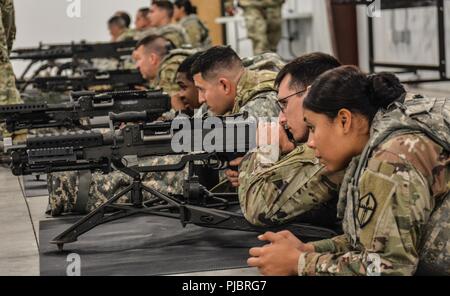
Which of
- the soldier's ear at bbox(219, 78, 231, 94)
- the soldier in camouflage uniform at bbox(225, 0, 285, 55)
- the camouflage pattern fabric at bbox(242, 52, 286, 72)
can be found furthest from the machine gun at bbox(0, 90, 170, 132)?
the soldier in camouflage uniform at bbox(225, 0, 285, 55)

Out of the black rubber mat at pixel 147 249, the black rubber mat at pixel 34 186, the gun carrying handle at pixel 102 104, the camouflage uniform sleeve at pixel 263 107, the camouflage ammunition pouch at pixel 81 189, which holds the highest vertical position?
the camouflage uniform sleeve at pixel 263 107

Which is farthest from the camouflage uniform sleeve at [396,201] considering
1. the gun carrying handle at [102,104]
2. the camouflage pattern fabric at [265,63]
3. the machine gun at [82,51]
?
the machine gun at [82,51]

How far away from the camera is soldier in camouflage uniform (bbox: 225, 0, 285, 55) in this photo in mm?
12664

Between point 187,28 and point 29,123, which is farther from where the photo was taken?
point 187,28

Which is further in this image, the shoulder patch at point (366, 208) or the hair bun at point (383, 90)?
the hair bun at point (383, 90)

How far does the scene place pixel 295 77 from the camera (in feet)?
12.1

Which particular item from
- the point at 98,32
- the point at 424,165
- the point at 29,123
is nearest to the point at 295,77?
the point at 424,165

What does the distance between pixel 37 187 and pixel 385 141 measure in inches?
141

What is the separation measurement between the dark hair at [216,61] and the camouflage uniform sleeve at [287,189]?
1.03 metres

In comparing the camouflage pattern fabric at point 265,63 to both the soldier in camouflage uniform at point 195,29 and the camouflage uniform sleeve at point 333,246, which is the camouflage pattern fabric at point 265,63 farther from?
the soldier in camouflage uniform at point 195,29

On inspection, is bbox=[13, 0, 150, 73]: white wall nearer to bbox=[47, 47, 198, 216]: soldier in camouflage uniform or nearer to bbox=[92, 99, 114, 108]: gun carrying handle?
bbox=[92, 99, 114, 108]: gun carrying handle

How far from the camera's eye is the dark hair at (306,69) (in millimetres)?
3672

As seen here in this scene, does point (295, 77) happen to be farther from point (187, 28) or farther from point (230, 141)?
point (187, 28)

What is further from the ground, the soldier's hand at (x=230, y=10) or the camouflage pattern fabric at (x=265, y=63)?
the soldier's hand at (x=230, y=10)
